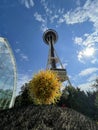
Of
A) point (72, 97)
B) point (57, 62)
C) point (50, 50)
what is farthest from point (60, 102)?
point (50, 50)

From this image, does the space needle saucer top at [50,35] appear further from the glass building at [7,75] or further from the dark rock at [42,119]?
the dark rock at [42,119]

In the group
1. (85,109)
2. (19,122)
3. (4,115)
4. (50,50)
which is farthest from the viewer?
(50,50)

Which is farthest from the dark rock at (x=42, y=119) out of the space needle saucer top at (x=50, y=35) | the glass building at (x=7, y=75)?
the space needle saucer top at (x=50, y=35)

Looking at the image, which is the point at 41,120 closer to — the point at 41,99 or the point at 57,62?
the point at 41,99

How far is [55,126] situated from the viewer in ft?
35.9

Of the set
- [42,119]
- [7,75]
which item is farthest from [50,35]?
[42,119]

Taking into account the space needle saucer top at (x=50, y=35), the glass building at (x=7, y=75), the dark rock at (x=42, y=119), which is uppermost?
the space needle saucer top at (x=50, y=35)

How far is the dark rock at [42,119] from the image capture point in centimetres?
1075

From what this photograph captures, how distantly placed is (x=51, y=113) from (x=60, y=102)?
5935cm

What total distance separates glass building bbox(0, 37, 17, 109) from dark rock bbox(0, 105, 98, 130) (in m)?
29.3

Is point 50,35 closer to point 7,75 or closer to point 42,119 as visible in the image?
point 7,75

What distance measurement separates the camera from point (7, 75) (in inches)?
1763

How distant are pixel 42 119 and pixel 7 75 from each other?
112 feet

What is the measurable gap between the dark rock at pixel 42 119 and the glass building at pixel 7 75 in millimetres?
29331
